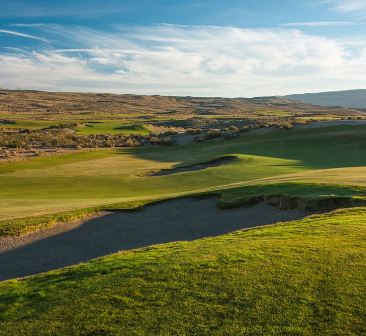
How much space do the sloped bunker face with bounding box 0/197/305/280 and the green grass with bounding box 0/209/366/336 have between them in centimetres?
599

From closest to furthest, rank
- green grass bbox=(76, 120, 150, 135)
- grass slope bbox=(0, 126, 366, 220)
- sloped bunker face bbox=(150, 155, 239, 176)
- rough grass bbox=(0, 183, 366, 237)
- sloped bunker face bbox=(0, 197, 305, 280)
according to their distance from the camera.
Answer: sloped bunker face bbox=(0, 197, 305, 280) → rough grass bbox=(0, 183, 366, 237) → grass slope bbox=(0, 126, 366, 220) → sloped bunker face bbox=(150, 155, 239, 176) → green grass bbox=(76, 120, 150, 135)

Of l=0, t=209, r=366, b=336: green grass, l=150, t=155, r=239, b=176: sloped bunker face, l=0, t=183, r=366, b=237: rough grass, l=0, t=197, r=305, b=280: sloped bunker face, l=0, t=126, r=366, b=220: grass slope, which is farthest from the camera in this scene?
l=150, t=155, r=239, b=176: sloped bunker face

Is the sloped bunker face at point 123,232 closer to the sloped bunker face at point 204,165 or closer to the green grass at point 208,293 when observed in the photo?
the green grass at point 208,293

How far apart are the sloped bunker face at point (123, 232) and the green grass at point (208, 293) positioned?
236 inches

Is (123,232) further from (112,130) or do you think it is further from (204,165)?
(112,130)

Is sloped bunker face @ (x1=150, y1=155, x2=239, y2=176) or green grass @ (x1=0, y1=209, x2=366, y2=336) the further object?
sloped bunker face @ (x1=150, y1=155, x2=239, y2=176)

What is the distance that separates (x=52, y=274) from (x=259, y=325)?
25.1 ft

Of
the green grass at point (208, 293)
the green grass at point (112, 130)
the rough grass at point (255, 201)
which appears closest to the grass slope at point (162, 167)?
the rough grass at point (255, 201)

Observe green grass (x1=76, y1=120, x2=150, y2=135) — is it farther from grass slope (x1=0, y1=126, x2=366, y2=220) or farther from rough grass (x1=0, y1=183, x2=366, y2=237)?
rough grass (x1=0, y1=183, x2=366, y2=237)

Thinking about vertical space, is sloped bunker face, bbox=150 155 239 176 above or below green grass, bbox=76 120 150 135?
below

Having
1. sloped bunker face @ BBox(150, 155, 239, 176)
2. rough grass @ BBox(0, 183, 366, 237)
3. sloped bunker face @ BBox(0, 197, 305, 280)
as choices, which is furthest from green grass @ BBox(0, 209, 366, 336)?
A: sloped bunker face @ BBox(150, 155, 239, 176)

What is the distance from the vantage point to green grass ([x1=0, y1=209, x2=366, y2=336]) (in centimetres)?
1006

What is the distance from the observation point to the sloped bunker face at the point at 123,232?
20.8 metres

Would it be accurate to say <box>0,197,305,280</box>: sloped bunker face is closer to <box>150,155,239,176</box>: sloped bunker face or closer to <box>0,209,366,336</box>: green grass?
<box>0,209,366,336</box>: green grass
